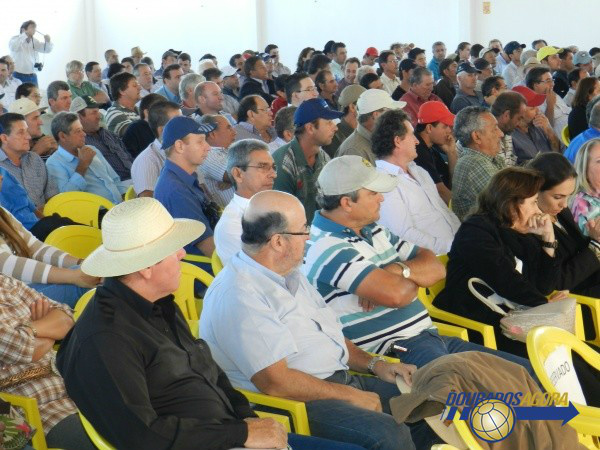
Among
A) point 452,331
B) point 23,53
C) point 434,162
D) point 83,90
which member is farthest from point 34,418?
point 23,53

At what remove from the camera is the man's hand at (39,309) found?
275cm

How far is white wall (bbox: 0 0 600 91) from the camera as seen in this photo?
16844mm

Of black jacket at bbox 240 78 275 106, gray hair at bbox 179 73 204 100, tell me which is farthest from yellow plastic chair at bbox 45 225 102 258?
black jacket at bbox 240 78 275 106

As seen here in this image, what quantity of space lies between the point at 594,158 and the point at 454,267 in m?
1.10

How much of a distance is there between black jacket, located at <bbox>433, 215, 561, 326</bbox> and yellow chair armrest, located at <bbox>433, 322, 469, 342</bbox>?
0.62ft

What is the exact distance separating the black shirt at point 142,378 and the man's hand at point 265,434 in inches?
1.0

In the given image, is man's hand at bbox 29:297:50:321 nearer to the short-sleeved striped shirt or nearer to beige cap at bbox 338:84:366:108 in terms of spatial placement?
the short-sleeved striped shirt

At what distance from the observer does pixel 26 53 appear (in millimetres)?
13406

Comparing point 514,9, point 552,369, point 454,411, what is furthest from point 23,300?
point 514,9

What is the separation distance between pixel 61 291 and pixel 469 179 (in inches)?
84.4

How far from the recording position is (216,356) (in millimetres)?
2738

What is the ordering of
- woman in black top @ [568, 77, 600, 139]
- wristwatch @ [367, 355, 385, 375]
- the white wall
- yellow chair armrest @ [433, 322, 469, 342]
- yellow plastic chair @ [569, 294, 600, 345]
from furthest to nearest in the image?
the white wall < woman in black top @ [568, 77, 600, 139] < yellow plastic chair @ [569, 294, 600, 345] < yellow chair armrest @ [433, 322, 469, 342] < wristwatch @ [367, 355, 385, 375]

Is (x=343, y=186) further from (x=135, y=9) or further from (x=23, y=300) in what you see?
(x=135, y=9)

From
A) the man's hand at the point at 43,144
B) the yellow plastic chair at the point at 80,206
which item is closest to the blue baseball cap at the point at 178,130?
the yellow plastic chair at the point at 80,206
